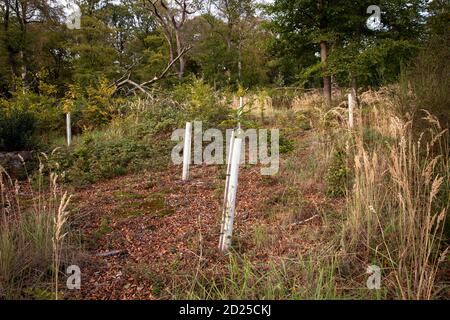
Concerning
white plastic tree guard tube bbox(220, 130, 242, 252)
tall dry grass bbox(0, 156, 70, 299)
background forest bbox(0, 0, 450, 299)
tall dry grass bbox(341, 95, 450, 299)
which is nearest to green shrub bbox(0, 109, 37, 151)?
background forest bbox(0, 0, 450, 299)

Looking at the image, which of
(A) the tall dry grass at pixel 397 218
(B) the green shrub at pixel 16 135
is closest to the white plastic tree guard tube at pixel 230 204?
(A) the tall dry grass at pixel 397 218

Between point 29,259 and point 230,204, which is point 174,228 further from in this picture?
point 29,259

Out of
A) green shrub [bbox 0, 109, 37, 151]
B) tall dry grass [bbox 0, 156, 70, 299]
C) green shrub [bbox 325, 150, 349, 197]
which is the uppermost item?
green shrub [bbox 0, 109, 37, 151]

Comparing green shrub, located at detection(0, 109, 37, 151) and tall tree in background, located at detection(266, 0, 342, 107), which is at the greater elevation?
tall tree in background, located at detection(266, 0, 342, 107)

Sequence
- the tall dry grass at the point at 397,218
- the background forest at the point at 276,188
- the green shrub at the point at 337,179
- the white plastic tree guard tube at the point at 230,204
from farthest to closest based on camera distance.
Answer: the green shrub at the point at 337,179 → the white plastic tree guard tube at the point at 230,204 → the background forest at the point at 276,188 → the tall dry grass at the point at 397,218

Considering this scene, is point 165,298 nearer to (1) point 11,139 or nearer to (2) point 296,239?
(2) point 296,239

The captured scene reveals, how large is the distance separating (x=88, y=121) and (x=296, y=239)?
27.4ft

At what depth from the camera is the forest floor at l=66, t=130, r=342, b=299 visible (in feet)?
7.64

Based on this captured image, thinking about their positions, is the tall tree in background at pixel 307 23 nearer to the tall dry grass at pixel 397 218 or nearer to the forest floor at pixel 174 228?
the forest floor at pixel 174 228

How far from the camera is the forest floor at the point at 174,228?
2.33 metres

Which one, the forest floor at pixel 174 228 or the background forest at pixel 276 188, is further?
the forest floor at pixel 174 228

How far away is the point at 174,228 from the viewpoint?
10.3ft

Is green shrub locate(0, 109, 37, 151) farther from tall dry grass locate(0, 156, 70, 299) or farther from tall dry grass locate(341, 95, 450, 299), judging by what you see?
tall dry grass locate(341, 95, 450, 299)

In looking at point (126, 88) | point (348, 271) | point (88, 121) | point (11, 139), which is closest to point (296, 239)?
point (348, 271)
